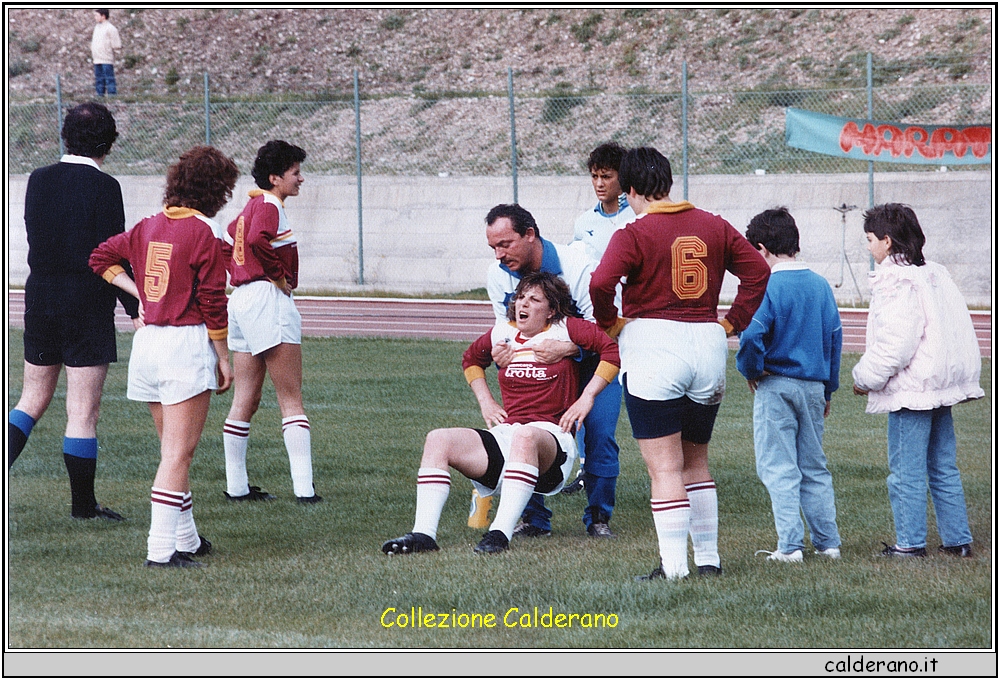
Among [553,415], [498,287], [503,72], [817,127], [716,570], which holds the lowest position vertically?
[716,570]

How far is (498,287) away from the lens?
590cm

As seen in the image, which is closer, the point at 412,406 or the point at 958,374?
the point at 958,374

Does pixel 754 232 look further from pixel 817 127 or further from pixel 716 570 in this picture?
pixel 817 127

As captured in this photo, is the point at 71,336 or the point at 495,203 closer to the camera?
the point at 71,336

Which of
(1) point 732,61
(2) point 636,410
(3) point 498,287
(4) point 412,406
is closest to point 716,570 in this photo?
(2) point 636,410

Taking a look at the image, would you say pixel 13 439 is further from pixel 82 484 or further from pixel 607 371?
pixel 607 371

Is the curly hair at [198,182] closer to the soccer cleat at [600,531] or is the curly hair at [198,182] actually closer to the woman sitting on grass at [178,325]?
the woman sitting on grass at [178,325]

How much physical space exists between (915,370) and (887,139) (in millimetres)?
13720

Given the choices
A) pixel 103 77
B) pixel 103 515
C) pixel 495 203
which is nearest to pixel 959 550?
pixel 103 515

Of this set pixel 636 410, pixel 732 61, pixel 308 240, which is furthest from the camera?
pixel 732 61

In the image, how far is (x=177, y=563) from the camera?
5246mm

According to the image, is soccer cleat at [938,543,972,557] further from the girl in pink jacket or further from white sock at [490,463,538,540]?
white sock at [490,463,538,540]

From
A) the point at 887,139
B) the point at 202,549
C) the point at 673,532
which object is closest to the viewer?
the point at 673,532

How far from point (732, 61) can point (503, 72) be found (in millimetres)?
5503
